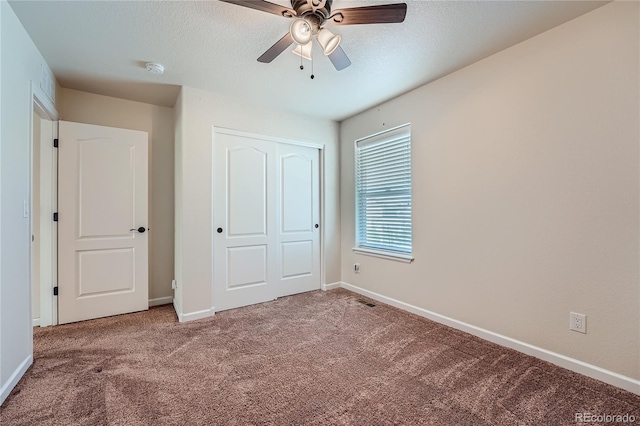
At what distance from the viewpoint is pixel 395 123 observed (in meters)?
3.25

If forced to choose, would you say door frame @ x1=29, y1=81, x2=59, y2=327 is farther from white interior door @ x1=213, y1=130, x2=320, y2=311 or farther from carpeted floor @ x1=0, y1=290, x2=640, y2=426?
white interior door @ x1=213, y1=130, x2=320, y2=311

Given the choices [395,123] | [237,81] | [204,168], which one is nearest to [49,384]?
[204,168]

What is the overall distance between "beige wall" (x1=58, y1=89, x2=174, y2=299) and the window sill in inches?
96.6

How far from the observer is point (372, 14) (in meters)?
1.55

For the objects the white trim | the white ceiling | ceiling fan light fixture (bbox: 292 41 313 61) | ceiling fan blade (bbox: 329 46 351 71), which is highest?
the white ceiling

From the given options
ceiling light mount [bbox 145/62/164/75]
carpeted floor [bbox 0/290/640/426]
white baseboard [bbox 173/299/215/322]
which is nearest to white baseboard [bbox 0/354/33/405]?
carpeted floor [bbox 0/290/640/426]

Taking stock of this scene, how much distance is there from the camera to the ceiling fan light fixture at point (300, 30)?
167 centimetres

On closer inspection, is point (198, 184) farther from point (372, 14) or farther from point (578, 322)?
point (578, 322)

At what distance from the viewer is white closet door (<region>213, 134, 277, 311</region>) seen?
3172 mm

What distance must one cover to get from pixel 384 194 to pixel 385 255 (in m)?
0.76

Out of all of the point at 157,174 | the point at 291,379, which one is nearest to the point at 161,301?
the point at 157,174

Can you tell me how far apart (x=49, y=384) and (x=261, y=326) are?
59.7 inches

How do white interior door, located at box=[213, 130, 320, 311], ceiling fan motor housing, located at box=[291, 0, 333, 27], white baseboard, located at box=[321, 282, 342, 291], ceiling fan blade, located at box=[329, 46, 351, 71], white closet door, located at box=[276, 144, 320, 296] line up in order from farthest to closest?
white baseboard, located at box=[321, 282, 342, 291] < white closet door, located at box=[276, 144, 320, 296] < white interior door, located at box=[213, 130, 320, 311] < ceiling fan blade, located at box=[329, 46, 351, 71] < ceiling fan motor housing, located at box=[291, 0, 333, 27]

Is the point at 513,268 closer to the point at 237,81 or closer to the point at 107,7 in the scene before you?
the point at 237,81
